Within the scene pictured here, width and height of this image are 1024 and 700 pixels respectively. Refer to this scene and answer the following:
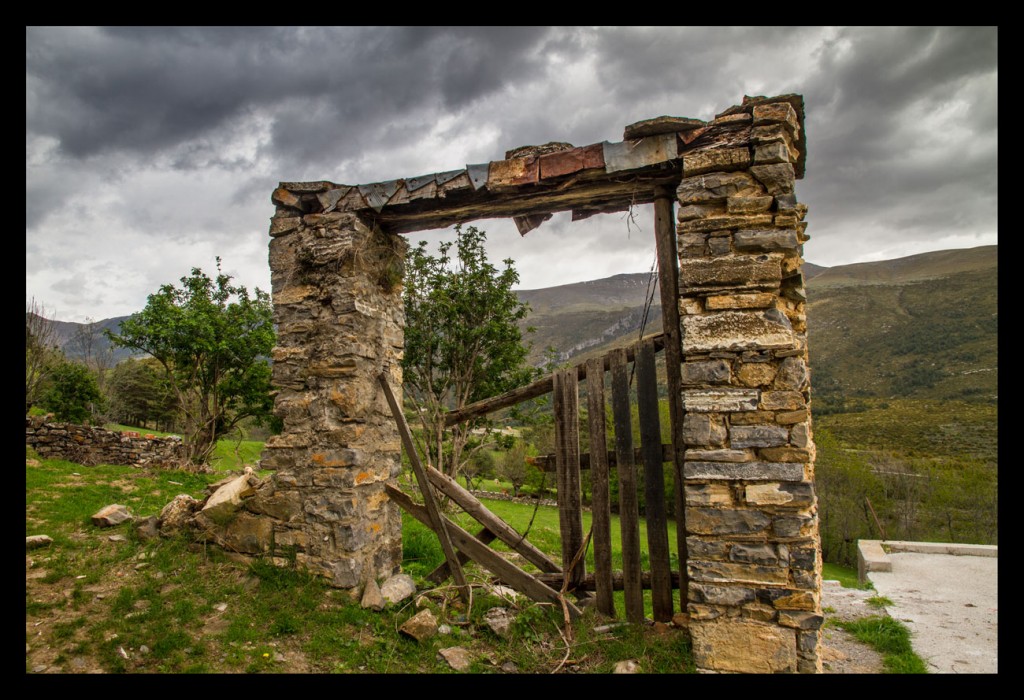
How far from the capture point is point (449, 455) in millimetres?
13031

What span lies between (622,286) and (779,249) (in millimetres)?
156563

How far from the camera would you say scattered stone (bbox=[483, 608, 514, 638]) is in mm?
4348

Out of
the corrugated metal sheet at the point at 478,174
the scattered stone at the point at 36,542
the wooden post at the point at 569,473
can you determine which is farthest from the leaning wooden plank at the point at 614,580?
the scattered stone at the point at 36,542

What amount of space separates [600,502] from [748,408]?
152cm

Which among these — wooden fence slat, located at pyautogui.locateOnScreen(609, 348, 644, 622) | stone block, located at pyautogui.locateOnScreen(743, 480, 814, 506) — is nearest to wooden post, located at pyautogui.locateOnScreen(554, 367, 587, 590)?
wooden fence slat, located at pyautogui.locateOnScreen(609, 348, 644, 622)

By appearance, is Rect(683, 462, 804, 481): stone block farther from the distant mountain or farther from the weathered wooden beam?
the distant mountain

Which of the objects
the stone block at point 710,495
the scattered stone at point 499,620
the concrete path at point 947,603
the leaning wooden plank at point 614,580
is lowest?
the concrete path at point 947,603

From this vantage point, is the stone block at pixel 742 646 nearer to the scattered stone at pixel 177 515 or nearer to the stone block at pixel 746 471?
the stone block at pixel 746 471

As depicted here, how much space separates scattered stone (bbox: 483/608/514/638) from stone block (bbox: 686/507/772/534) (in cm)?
194

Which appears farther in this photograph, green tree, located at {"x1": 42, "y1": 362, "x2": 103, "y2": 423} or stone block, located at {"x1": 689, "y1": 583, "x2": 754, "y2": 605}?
green tree, located at {"x1": 42, "y1": 362, "x2": 103, "y2": 423}

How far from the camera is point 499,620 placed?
4.50 meters

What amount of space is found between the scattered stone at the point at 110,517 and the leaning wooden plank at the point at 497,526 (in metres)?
3.66

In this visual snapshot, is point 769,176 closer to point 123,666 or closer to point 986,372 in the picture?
point 123,666

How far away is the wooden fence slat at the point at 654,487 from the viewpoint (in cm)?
411
